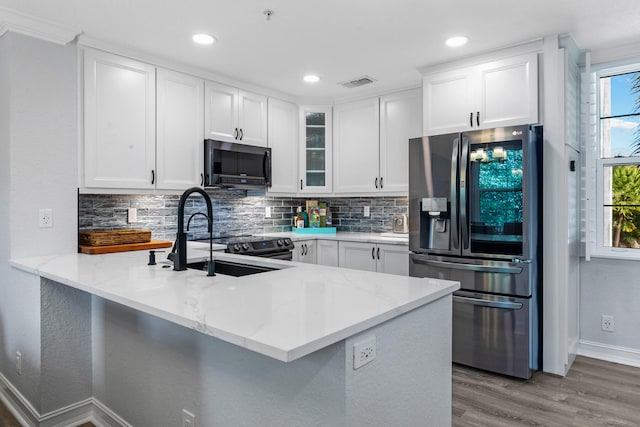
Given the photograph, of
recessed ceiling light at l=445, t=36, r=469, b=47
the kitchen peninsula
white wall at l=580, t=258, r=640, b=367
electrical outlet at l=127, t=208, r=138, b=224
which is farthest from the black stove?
white wall at l=580, t=258, r=640, b=367

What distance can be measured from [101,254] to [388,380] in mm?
2196

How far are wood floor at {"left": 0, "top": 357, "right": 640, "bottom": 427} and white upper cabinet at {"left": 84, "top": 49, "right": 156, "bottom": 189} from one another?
1630 mm

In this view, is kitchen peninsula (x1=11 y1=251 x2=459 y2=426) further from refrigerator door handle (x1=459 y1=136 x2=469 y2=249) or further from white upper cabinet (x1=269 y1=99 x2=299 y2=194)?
white upper cabinet (x1=269 y1=99 x2=299 y2=194)

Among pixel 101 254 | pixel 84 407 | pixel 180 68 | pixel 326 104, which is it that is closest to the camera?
pixel 84 407

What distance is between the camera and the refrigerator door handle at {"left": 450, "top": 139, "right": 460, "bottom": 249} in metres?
3.04

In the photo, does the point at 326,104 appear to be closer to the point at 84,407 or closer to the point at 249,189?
the point at 249,189

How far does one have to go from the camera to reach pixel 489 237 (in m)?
2.94

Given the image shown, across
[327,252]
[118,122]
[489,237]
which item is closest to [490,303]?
[489,237]

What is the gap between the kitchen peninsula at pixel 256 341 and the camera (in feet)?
4.02

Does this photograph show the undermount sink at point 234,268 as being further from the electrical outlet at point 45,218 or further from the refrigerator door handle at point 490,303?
the refrigerator door handle at point 490,303

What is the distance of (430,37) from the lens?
9.50 feet

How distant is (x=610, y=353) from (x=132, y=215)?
13.2 feet

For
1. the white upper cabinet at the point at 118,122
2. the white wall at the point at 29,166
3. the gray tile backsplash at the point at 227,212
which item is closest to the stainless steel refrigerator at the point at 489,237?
the gray tile backsplash at the point at 227,212

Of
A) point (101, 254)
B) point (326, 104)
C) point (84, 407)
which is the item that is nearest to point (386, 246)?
point (326, 104)
